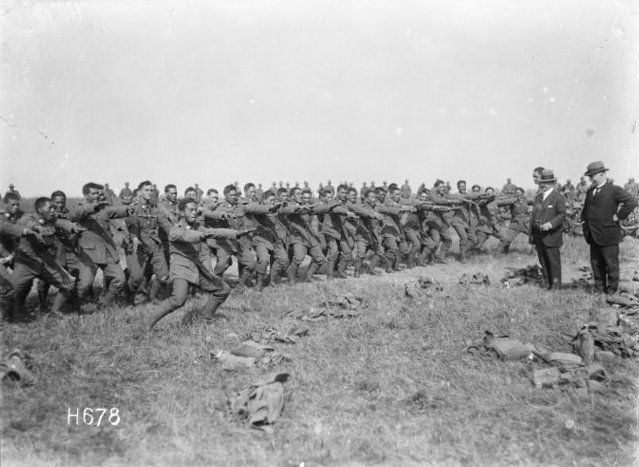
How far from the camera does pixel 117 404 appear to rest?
182 inches

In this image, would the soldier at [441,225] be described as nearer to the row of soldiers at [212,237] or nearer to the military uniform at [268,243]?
the row of soldiers at [212,237]

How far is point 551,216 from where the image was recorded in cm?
839

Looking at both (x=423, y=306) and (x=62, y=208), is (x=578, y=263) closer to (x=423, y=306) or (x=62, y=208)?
(x=423, y=306)

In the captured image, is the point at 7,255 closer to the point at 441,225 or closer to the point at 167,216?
the point at 167,216

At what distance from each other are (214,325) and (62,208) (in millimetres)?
3234

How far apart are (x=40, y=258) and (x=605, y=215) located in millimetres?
8793

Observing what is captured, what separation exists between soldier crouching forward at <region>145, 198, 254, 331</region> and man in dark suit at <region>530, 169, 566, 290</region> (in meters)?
5.43

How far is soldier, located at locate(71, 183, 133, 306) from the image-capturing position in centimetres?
756

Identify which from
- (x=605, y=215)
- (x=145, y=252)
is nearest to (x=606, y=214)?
(x=605, y=215)

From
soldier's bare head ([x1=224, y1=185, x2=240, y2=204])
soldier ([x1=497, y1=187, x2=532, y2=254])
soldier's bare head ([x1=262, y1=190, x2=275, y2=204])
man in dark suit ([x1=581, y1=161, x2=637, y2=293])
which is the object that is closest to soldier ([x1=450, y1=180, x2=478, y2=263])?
soldier ([x1=497, y1=187, x2=532, y2=254])

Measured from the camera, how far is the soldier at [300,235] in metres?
10.1

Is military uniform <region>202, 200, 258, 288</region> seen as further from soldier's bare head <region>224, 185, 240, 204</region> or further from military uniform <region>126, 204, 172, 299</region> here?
military uniform <region>126, 204, 172, 299</region>

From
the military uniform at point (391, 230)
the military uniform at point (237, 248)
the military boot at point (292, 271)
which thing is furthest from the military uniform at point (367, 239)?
the military uniform at point (237, 248)

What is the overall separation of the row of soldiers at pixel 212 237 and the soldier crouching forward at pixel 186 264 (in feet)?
0.05
